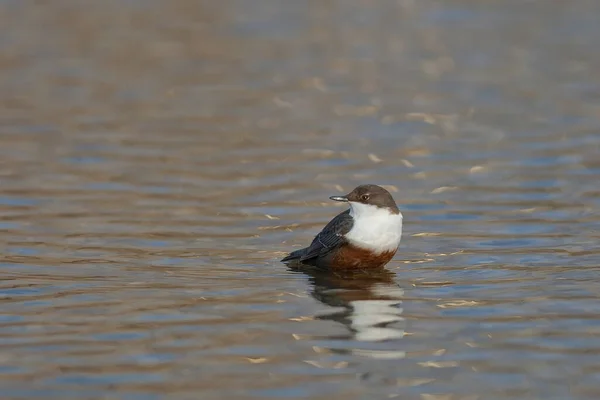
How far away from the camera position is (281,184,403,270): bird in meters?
9.64

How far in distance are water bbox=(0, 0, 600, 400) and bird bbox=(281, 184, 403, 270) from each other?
6.7 inches

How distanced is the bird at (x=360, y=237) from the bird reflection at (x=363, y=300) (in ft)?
0.37

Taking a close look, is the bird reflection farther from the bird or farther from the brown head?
the brown head

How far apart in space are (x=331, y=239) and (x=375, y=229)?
1.18 ft

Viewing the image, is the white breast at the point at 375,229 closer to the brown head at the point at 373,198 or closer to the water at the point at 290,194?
the brown head at the point at 373,198

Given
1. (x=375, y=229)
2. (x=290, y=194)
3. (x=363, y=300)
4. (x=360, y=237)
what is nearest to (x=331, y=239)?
(x=360, y=237)

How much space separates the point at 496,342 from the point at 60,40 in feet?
48.1

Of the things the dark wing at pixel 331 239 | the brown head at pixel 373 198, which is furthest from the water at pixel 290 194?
the brown head at pixel 373 198

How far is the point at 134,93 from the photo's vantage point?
1750 cm

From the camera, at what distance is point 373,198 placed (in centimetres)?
985

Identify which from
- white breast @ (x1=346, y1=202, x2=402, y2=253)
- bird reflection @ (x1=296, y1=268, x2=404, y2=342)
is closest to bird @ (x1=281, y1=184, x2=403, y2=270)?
white breast @ (x1=346, y1=202, x2=402, y2=253)

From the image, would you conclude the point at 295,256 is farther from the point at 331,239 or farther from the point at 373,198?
the point at 373,198

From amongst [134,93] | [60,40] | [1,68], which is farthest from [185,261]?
[60,40]

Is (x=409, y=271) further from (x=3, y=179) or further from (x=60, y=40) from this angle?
(x=60, y=40)
